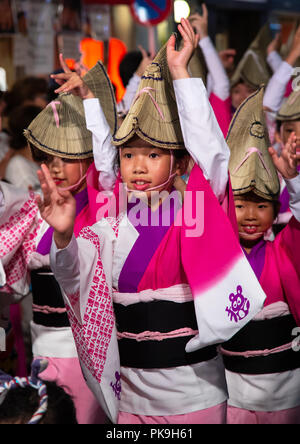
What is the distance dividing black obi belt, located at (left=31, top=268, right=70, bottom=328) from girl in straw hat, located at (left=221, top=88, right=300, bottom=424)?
0.83 meters

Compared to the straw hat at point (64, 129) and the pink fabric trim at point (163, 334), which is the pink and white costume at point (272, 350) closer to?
the pink fabric trim at point (163, 334)

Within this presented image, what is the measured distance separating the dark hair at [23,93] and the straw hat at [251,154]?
327cm

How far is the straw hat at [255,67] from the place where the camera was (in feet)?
16.9

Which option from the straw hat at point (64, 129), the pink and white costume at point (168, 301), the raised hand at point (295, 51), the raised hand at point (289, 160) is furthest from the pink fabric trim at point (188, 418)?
the raised hand at point (295, 51)

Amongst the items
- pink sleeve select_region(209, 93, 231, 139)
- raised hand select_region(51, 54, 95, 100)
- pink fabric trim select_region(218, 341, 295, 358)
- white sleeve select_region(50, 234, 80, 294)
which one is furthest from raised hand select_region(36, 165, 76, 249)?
pink sleeve select_region(209, 93, 231, 139)

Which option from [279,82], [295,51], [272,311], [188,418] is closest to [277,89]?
[279,82]

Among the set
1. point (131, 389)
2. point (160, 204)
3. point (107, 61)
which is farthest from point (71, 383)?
point (107, 61)

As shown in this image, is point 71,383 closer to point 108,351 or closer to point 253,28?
point 108,351

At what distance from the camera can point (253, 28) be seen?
990 cm

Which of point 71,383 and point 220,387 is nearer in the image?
point 220,387

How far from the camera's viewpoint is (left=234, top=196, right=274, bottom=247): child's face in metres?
3.11

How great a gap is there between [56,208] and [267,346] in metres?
1.27

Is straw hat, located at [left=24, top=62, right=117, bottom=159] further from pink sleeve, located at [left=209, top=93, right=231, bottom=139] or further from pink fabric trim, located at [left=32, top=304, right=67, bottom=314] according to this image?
pink sleeve, located at [left=209, top=93, right=231, bottom=139]
